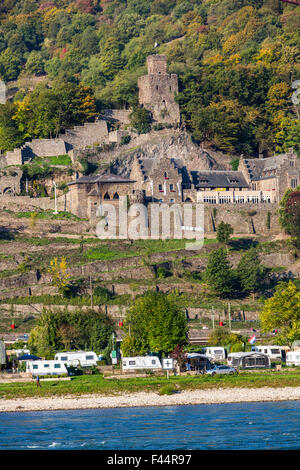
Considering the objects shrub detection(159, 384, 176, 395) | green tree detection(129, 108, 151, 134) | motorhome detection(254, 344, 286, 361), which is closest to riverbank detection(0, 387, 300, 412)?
shrub detection(159, 384, 176, 395)

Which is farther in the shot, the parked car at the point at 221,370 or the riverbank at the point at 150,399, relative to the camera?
the parked car at the point at 221,370

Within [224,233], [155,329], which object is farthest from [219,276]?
[155,329]

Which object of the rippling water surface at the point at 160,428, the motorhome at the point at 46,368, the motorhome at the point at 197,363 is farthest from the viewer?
the motorhome at the point at 197,363

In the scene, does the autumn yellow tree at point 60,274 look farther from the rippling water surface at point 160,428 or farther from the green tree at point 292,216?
the rippling water surface at point 160,428

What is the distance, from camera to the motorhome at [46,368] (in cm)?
6343

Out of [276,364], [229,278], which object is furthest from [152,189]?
[276,364]

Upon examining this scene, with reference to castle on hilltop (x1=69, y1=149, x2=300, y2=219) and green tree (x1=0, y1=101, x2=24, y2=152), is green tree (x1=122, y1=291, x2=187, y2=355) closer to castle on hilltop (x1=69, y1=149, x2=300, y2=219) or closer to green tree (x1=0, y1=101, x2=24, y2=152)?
castle on hilltop (x1=69, y1=149, x2=300, y2=219)

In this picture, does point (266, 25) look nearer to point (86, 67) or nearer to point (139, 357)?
point (86, 67)

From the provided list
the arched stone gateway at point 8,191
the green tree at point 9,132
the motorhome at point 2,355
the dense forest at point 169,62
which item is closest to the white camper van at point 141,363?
the motorhome at point 2,355

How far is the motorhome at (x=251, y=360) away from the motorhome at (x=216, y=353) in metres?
3.35

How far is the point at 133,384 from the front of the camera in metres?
59.7

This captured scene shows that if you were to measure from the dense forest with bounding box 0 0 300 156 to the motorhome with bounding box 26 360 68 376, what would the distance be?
50.3 metres

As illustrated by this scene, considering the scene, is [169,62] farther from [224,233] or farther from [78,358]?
[78,358]

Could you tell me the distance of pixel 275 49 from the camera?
427 ft
